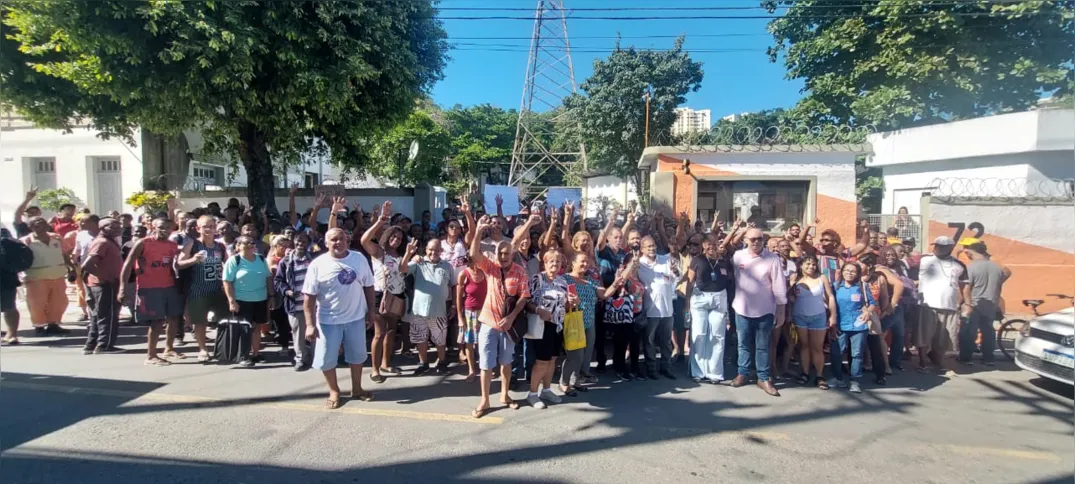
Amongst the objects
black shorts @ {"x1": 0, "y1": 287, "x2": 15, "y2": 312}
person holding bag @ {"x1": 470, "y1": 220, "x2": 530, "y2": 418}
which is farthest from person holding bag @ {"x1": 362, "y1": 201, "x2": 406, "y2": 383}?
black shorts @ {"x1": 0, "y1": 287, "x2": 15, "y2": 312}

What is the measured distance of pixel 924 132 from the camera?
1595 cm

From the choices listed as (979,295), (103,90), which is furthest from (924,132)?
(103,90)

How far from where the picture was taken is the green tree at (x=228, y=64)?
25.1 feet

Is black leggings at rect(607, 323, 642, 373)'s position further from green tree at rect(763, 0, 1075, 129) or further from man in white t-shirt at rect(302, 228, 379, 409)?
green tree at rect(763, 0, 1075, 129)

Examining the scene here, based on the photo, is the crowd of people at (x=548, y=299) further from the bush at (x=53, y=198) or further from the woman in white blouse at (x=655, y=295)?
the bush at (x=53, y=198)

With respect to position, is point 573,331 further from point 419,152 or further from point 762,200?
point 419,152

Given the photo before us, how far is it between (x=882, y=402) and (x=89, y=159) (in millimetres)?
22259

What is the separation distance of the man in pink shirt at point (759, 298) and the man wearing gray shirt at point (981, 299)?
2.76m

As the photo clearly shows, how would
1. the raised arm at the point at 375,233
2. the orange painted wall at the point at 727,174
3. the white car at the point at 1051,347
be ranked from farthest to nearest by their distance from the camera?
the orange painted wall at the point at 727,174
the raised arm at the point at 375,233
the white car at the point at 1051,347

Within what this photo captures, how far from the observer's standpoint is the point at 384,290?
19.2ft

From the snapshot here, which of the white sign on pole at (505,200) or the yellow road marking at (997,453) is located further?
the white sign on pole at (505,200)

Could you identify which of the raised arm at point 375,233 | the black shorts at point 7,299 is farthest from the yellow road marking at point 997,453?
the black shorts at point 7,299

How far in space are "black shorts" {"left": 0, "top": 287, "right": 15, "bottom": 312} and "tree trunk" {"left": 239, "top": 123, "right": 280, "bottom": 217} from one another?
169 inches

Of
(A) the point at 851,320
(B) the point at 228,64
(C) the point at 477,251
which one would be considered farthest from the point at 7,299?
(A) the point at 851,320
